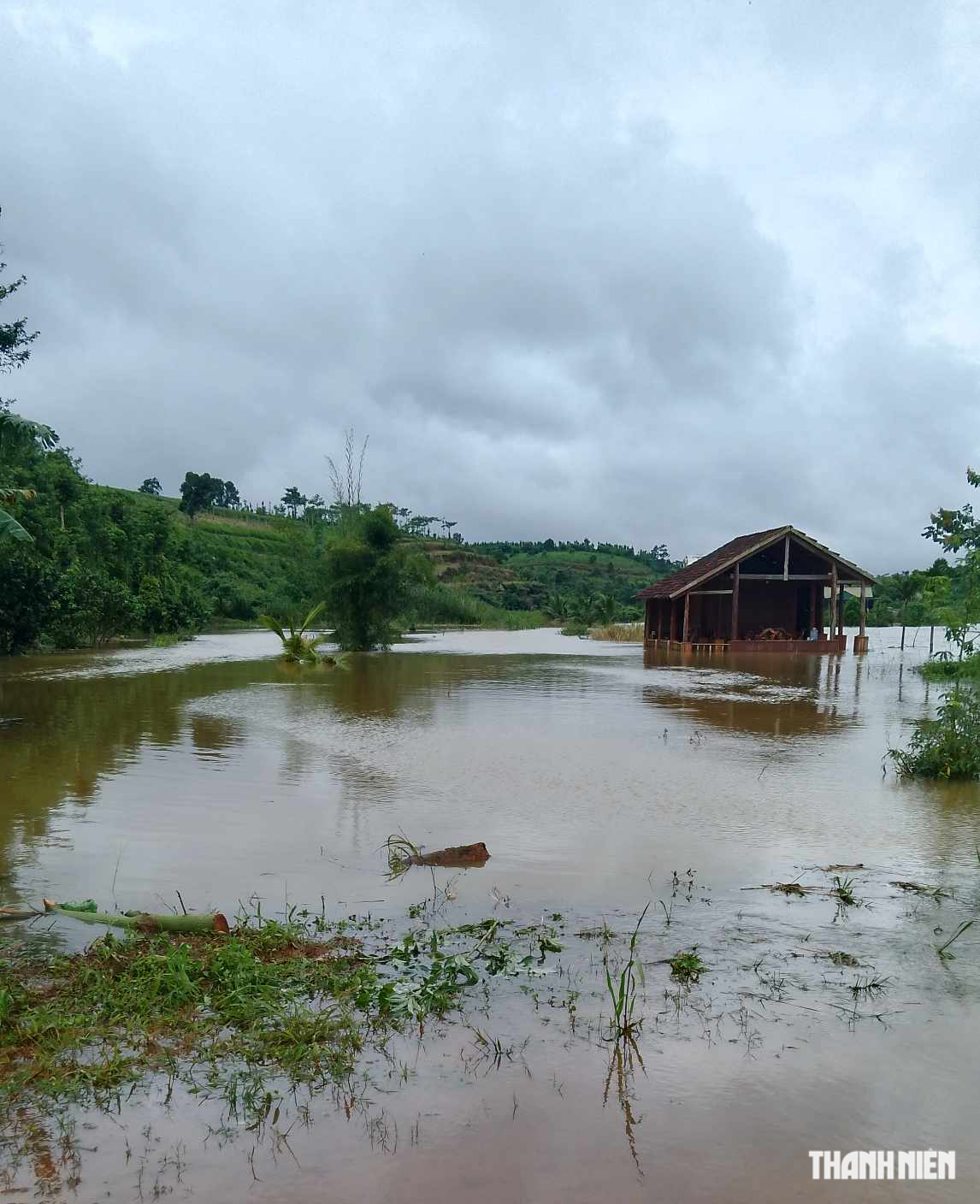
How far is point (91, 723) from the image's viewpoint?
43.0ft

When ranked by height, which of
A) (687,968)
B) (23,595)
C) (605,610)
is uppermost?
(605,610)

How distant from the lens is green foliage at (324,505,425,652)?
29109 millimetres

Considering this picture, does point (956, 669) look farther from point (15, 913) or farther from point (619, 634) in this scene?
point (619, 634)

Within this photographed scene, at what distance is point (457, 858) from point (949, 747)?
5.70m

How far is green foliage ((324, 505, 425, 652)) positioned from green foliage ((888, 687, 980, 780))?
20750mm

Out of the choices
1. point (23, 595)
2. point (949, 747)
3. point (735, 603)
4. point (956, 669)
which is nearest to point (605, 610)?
point (735, 603)

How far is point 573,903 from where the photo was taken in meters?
5.68

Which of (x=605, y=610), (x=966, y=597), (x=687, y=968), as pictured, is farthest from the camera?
(x=605, y=610)

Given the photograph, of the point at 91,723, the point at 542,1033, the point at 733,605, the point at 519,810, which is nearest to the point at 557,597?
the point at 733,605

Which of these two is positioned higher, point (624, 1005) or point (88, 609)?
point (88, 609)

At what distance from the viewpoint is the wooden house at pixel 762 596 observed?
3041 centimetres

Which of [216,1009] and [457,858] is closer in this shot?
[216,1009]

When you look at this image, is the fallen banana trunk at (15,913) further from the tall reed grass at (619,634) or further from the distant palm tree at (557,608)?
the distant palm tree at (557,608)

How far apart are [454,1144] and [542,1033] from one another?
0.84 m
